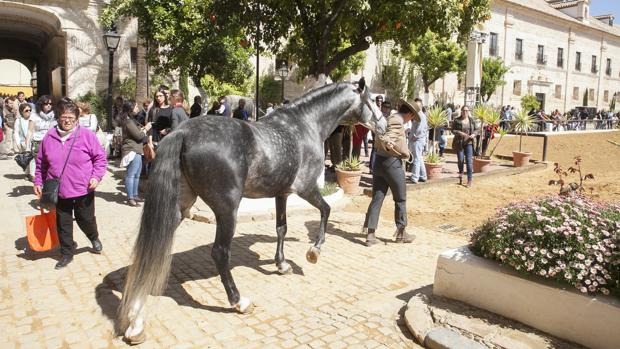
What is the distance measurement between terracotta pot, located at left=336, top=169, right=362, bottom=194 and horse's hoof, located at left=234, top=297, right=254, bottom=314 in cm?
558

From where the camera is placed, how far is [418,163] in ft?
34.0

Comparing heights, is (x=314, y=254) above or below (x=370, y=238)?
above

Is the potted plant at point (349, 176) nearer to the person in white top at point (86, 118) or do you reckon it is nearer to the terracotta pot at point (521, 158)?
the person in white top at point (86, 118)

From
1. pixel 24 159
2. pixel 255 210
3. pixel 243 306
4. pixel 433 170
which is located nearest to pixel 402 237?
pixel 255 210

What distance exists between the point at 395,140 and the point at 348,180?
3445mm

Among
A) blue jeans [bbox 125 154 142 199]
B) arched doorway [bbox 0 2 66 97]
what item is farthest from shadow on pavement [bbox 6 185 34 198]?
arched doorway [bbox 0 2 66 97]

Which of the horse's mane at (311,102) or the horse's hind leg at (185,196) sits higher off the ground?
the horse's mane at (311,102)

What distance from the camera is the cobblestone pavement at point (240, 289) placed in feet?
11.6

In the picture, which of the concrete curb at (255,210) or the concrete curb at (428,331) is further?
the concrete curb at (255,210)

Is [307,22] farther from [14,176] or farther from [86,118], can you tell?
[14,176]

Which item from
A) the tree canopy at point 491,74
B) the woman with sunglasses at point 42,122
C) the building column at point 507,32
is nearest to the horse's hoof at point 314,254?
the woman with sunglasses at point 42,122

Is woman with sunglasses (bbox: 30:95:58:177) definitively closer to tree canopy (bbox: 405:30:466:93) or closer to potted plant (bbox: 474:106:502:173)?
potted plant (bbox: 474:106:502:173)

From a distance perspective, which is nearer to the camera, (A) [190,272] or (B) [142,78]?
(A) [190,272]

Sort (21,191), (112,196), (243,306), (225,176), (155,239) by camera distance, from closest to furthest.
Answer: (155,239), (225,176), (243,306), (112,196), (21,191)
